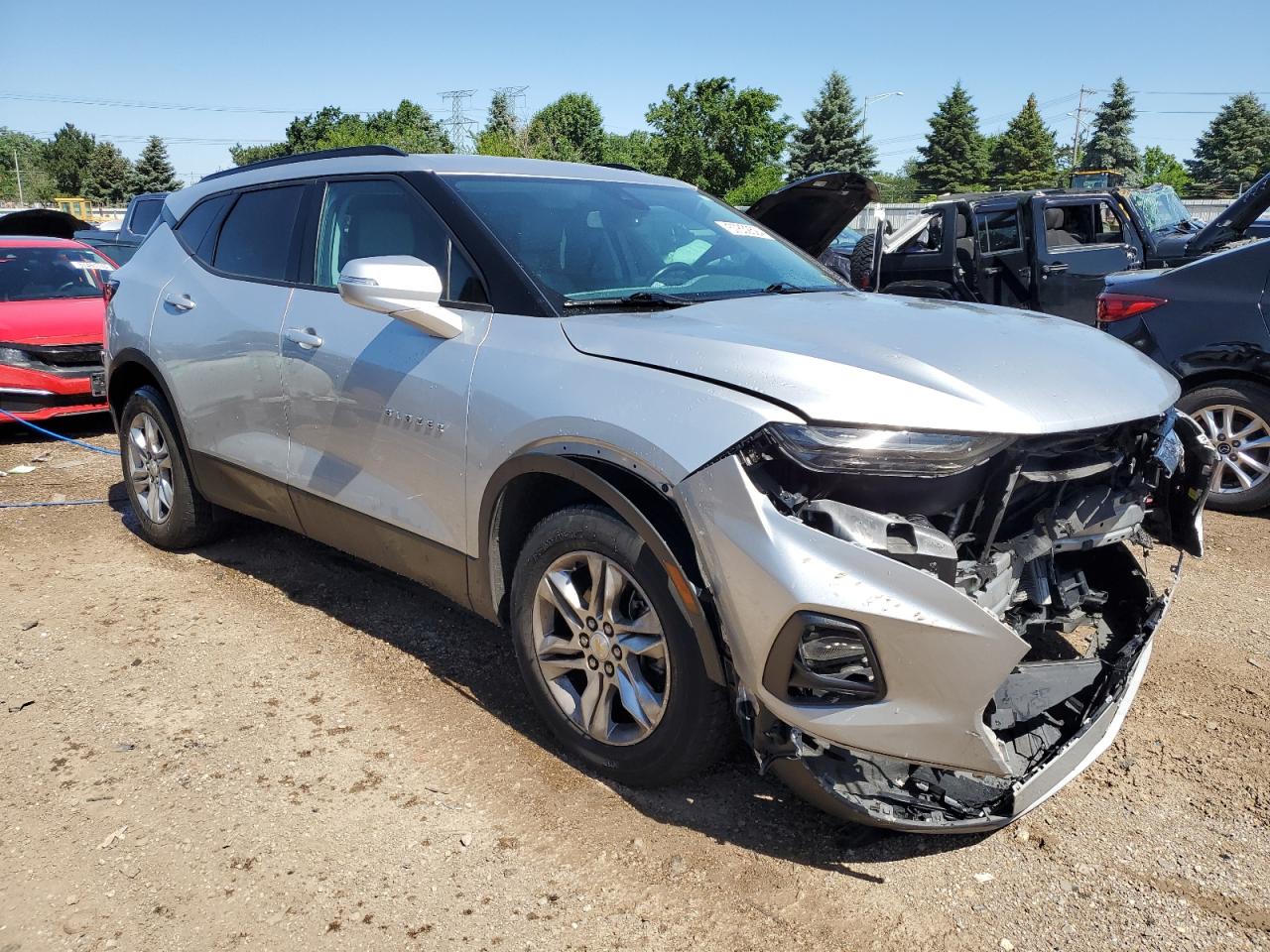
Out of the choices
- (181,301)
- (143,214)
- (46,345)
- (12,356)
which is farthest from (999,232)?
(143,214)

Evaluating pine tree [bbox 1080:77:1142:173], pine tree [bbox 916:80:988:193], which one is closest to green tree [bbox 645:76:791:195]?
pine tree [bbox 916:80:988:193]

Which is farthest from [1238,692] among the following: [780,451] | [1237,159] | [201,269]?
[1237,159]

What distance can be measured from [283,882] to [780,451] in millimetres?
1719

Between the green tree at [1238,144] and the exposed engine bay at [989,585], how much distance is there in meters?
75.0

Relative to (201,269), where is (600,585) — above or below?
below

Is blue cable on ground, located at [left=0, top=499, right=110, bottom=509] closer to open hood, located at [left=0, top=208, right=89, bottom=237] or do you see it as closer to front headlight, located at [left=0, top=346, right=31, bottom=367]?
front headlight, located at [left=0, top=346, right=31, bottom=367]

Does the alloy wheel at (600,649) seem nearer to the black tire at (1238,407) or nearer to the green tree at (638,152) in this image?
the black tire at (1238,407)

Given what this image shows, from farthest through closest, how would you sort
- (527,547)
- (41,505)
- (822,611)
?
1. (41,505)
2. (527,547)
3. (822,611)

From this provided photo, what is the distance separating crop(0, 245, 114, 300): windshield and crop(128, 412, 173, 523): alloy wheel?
175 inches

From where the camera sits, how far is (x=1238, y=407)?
5.64 m

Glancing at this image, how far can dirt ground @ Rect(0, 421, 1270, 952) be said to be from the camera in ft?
8.14

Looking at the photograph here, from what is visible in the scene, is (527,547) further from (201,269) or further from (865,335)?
(201,269)

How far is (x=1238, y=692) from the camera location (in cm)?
366

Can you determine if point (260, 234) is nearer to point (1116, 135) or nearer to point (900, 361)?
point (900, 361)
